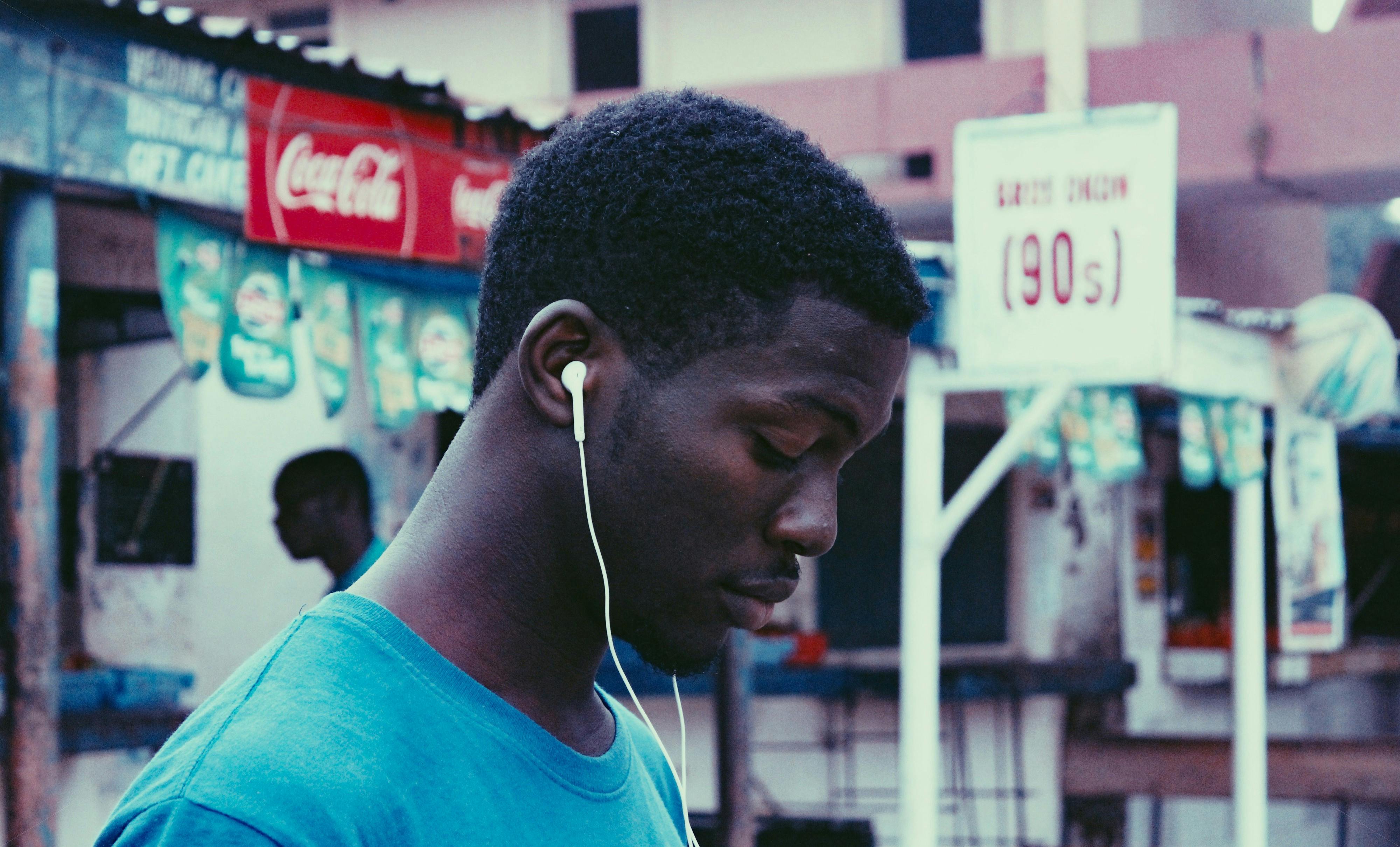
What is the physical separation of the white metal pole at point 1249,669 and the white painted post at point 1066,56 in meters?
4.43

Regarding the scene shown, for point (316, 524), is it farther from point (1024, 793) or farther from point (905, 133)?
point (905, 133)

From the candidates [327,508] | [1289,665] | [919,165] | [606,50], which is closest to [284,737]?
[327,508]

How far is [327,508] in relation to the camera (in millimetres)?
5039

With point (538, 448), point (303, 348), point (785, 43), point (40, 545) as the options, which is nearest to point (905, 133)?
point (785, 43)

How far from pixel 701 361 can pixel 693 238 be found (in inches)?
4.1

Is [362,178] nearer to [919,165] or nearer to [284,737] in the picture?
[284,737]

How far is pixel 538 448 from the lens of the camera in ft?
4.33

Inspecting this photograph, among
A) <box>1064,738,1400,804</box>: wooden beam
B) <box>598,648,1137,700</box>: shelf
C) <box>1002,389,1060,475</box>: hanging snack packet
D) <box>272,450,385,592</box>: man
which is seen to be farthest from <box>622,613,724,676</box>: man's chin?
<box>1064,738,1400,804</box>: wooden beam

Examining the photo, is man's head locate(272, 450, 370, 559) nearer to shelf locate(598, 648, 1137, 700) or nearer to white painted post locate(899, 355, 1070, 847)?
white painted post locate(899, 355, 1070, 847)

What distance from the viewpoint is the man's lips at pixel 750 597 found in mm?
1318

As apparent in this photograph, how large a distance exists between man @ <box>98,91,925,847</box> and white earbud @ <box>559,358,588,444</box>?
1 cm

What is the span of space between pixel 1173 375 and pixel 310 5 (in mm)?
9916

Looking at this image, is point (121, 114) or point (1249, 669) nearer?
point (121, 114)

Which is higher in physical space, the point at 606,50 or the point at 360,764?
the point at 606,50
